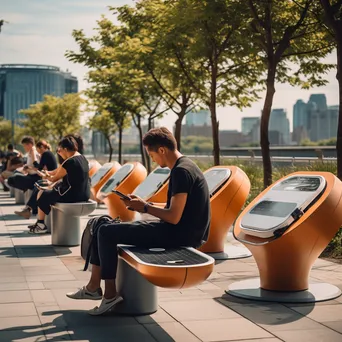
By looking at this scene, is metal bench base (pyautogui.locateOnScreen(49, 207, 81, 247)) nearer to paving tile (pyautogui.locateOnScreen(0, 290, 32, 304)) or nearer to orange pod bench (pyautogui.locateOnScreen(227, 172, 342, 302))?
paving tile (pyautogui.locateOnScreen(0, 290, 32, 304))

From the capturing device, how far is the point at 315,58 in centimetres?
1859

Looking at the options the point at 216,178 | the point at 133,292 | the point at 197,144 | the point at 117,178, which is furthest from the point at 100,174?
the point at 197,144

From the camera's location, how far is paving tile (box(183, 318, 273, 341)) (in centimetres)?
544

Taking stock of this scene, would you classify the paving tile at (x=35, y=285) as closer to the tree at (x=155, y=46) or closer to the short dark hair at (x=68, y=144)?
the short dark hair at (x=68, y=144)

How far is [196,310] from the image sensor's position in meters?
6.32

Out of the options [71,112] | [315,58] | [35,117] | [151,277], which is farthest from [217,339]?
[35,117]

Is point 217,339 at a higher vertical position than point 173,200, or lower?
lower

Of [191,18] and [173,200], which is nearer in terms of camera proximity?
[173,200]

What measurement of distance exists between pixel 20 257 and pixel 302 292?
4.19 m

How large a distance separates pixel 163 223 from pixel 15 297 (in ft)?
5.79

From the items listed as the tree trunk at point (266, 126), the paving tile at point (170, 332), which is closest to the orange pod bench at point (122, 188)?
the tree trunk at point (266, 126)

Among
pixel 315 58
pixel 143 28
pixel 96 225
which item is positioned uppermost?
pixel 143 28

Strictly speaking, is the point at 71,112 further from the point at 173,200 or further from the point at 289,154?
the point at 173,200

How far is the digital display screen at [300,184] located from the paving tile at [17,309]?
2601 millimetres
